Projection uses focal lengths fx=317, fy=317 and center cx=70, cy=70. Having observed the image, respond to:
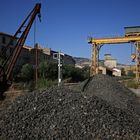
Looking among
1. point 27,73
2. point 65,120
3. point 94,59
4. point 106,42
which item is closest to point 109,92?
point 65,120

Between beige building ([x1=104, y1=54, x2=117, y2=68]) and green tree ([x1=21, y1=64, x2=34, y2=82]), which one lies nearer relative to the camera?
green tree ([x1=21, y1=64, x2=34, y2=82])

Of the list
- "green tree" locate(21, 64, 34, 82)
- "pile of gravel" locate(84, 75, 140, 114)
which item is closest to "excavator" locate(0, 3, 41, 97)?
"pile of gravel" locate(84, 75, 140, 114)

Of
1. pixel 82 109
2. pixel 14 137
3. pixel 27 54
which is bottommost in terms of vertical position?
pixel 14 137

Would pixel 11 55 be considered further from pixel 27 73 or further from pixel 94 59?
pixel 27 73

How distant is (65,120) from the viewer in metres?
10.1

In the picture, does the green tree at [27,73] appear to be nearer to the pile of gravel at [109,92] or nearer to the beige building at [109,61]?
the pile of gravel at [109,92]

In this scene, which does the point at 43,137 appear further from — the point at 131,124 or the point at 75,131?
the point at 131,124

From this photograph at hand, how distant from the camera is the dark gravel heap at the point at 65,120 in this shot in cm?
945

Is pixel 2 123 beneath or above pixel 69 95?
beneath

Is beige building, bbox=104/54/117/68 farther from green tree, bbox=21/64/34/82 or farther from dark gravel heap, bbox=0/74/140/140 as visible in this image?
dark gravel heap, bbox=0/74/140/140

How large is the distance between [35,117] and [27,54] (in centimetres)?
6667

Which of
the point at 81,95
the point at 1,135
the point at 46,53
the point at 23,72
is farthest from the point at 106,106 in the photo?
the point at 46,53

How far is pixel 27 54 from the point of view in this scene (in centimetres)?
7619

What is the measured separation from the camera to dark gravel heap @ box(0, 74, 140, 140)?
9445 millimetres
